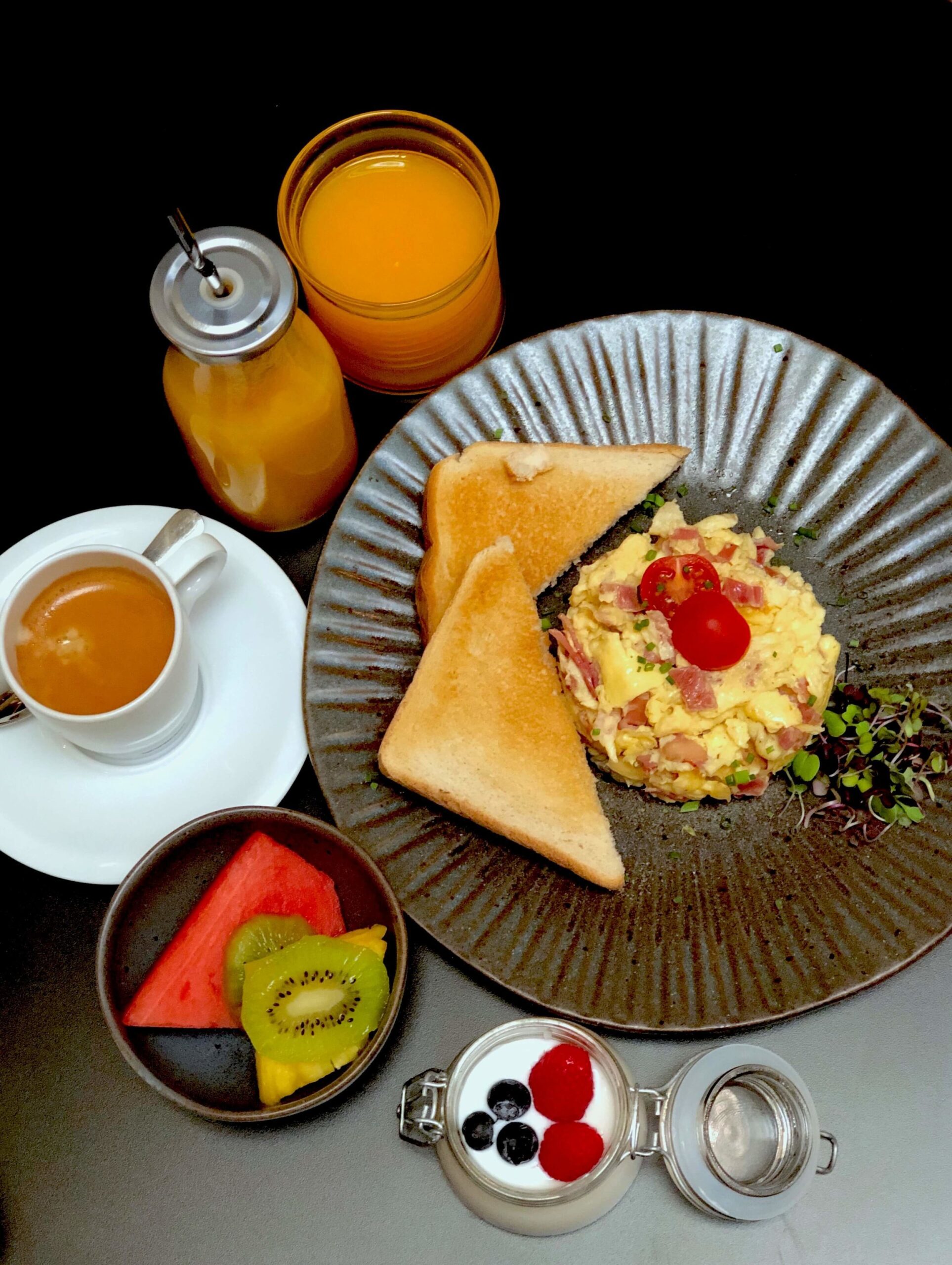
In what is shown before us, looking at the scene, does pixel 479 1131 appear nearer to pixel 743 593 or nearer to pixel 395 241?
pixel 743 593

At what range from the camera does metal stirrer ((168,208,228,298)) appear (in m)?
1.87

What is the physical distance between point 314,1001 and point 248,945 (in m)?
0.17

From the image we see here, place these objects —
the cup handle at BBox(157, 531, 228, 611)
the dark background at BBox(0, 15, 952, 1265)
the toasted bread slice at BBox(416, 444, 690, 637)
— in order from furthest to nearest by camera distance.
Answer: the dark background at BBox(0, 15, 952, 1265), the toasted bread slice at BBox(416, 444, 690, 637), the cup handle at BBox(157, 531, 228, 611)

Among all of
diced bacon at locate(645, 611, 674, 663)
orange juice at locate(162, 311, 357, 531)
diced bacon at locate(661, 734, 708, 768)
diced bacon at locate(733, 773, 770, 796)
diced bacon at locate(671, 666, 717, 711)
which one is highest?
orange juice at locate(162, 311, 357, 531)

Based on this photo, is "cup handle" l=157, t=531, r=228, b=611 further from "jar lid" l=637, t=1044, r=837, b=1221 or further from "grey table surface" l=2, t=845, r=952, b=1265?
"jar lid" l=637, t=1044, r=837, b=1221

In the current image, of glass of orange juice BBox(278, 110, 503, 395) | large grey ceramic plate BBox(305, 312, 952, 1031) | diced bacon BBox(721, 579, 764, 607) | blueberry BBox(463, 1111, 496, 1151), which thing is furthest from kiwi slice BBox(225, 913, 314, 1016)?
glass of orange juice BBox(278, 110, 503, 395)

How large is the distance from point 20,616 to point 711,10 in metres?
2.00

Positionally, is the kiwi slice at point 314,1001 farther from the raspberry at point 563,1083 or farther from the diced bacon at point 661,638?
the diced bacon at point 661,638

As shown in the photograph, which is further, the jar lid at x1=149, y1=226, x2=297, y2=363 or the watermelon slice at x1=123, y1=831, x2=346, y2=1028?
the watermelon slice at x1=123, y1=831, x2=346, y2=1028

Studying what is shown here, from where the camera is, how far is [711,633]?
2.06 metres

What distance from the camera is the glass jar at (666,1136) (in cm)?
204

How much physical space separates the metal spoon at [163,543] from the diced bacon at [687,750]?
1.03 m

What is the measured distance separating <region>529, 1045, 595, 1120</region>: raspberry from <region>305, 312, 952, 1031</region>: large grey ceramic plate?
91 mm

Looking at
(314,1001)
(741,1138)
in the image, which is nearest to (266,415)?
(314,1001)
